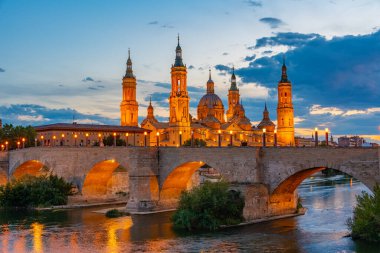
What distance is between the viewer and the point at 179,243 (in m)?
31.2

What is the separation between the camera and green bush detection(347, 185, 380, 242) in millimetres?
28359

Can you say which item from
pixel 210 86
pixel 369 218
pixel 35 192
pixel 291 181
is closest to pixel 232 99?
pixel 210 86

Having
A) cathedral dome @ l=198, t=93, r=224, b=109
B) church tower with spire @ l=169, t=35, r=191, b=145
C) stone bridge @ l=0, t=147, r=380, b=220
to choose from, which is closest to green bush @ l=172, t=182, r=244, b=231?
stone bridge @ l=0, t=147, r=380, b=220

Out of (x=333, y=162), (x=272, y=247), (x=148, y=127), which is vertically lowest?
(x=272, y=247)

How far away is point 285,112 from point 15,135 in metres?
67.8

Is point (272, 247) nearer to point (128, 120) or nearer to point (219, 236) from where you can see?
point (219, 236)

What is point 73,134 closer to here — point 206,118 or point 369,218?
point 206,118

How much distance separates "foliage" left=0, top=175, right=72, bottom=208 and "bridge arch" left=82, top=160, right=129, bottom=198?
2139 mm

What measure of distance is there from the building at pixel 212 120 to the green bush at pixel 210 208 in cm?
7292

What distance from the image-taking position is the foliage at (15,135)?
279 feet

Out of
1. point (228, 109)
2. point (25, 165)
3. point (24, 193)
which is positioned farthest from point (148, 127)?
point (24, 193)

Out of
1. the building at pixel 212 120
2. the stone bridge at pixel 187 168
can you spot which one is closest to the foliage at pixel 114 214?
the stone bridge at pixel 187 168

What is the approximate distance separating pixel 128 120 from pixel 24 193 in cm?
7670

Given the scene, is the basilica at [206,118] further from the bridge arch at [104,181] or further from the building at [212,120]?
the bridge arch at [104,181]
